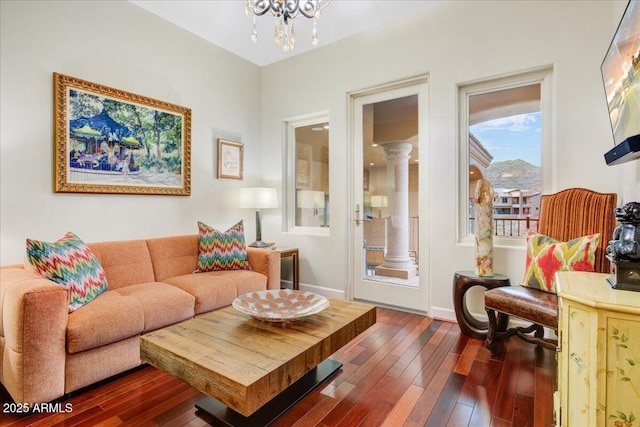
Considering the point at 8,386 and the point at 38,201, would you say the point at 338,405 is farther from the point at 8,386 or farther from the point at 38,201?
the point at 38,201

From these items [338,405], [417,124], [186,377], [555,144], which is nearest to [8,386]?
[186,377]

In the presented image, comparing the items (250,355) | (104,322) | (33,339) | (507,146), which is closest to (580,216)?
(507,146)

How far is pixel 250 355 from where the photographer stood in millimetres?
1367

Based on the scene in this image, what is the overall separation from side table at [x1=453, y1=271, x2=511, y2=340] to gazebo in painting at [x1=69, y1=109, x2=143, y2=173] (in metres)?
2.97

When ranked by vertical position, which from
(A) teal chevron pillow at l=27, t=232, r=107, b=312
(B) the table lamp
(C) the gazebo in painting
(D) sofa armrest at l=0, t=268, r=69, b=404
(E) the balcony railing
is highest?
(C) the gazebo in painting

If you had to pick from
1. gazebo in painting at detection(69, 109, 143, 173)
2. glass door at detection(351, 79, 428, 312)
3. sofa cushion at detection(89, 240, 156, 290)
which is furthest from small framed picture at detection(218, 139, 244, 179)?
glass door at detection(351, 79, 428, 312)

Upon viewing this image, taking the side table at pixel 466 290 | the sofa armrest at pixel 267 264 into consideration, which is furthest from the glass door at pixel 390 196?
the sofa armrest at pixel 267 264

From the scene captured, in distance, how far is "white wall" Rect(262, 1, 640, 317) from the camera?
2.37 m

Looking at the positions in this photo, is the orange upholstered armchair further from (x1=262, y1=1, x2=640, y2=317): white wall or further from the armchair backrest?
(x1=262, y1=1, x2=640, y2=317): white wall

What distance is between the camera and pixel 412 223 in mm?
3285

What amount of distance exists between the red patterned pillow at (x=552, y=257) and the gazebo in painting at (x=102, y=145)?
3.30 m

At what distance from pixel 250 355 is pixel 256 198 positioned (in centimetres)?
249

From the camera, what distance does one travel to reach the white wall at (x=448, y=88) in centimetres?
237

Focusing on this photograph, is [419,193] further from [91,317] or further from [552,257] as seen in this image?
[91,317]
